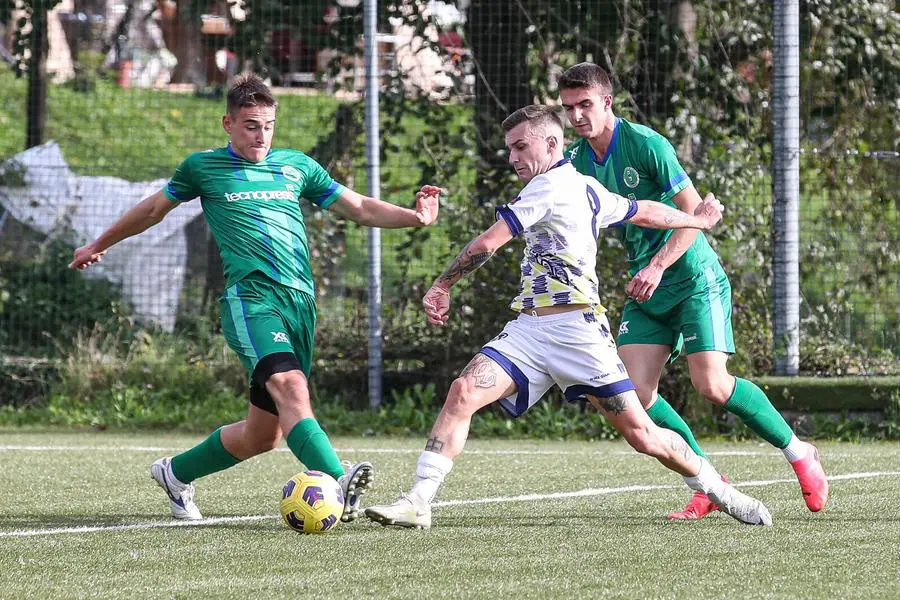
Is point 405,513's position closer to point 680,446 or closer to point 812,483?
point 680,446

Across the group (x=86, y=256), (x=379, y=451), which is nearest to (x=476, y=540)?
(x=86, y=256)

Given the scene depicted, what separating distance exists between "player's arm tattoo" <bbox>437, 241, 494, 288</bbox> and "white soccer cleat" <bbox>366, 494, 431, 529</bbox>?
855 mm

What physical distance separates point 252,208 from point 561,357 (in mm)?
1519

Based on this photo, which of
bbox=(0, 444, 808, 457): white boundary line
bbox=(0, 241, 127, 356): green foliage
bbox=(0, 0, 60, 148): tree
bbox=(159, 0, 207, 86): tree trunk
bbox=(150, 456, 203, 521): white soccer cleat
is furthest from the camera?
bbox=(159, 0, 207, 86): tree trunk

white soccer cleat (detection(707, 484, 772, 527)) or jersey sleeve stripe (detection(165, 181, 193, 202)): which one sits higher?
jersey sleeve stripe (detection(165, 181, 193, 202))

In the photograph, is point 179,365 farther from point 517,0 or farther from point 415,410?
point 517,0

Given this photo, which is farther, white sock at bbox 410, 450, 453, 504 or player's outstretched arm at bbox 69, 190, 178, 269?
player's outstretched arm at bbox 69, 190, 178, 269

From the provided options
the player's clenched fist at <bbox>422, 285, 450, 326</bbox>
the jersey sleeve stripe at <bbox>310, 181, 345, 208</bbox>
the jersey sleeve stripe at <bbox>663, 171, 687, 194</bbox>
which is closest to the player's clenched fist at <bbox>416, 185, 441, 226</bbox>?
the jersey sleeve stripe at <bbox>310, 181, 345, 208</bbox>

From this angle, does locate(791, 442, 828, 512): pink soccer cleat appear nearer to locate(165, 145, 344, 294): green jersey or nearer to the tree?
locate(165, 145, 344, 294): green jersey

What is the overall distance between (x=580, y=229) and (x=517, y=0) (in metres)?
6.77

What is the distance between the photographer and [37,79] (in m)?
14.0

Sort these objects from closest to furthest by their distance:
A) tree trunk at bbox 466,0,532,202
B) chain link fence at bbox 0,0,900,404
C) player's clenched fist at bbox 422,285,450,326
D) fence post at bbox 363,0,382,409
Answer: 1. player's clenched fist at bbox 422,285,450,326
2. chain link fence at bbox 0,0,900,404
3. fence post at bbox 363,0,382,409
4. tree trunk at bbox 466,0,532,202

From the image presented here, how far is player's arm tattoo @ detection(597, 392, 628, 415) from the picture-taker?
566 centimetres

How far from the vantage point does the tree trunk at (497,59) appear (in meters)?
11.9
